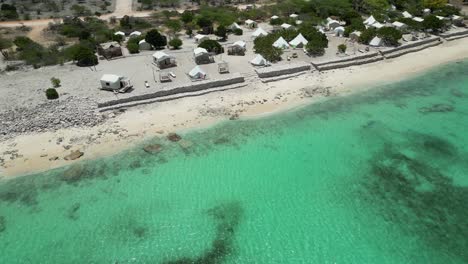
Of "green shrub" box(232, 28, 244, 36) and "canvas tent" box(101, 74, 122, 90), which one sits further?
"green shrub" box(232, 28, 244, 36)

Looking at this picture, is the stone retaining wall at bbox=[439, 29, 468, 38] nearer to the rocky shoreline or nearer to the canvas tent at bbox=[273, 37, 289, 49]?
the canvas tent at bbox=[273, 37, 289, 49]

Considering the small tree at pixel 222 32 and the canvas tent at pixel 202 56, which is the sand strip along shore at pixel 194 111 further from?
the small tree at pixel 222 32

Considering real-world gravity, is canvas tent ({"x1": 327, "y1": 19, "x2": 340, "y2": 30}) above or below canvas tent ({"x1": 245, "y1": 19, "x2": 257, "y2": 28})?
above

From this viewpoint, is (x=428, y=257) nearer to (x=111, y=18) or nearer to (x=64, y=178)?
(x=64, y=178)

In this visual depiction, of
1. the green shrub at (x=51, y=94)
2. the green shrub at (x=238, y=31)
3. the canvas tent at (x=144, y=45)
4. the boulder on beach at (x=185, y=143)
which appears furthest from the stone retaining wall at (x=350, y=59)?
the green shrub at (x=51, y=94)

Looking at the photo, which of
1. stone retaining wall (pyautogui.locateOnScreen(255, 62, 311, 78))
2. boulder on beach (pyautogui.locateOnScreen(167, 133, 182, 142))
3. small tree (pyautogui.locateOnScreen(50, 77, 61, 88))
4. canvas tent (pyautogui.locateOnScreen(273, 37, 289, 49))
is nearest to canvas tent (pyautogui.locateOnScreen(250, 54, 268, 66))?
stone retaining wall (pyautogui.locateOnScreen(255, 62, 311, 78))
